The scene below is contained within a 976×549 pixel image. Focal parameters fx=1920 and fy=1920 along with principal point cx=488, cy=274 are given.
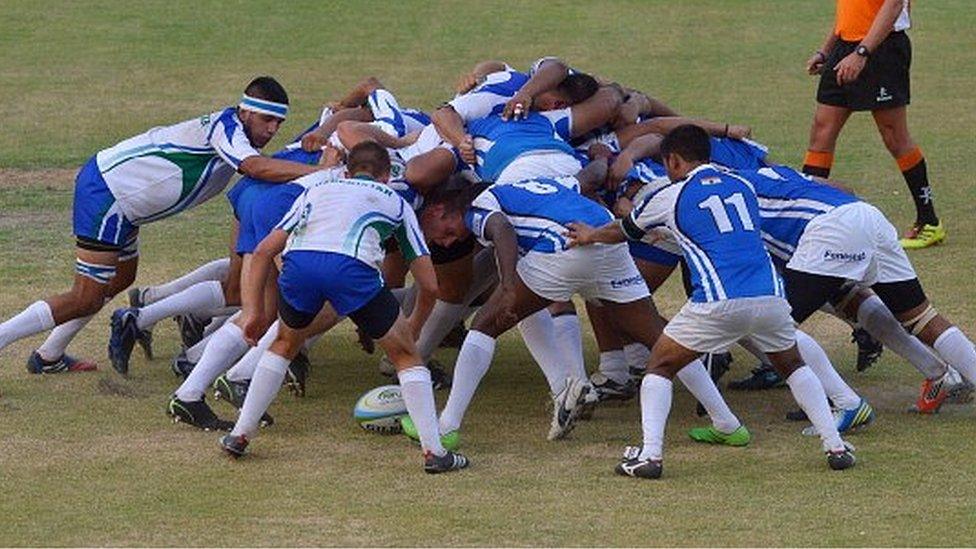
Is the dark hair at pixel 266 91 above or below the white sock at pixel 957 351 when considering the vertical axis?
above

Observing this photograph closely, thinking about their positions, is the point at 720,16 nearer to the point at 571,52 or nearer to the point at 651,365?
the point at 571,52

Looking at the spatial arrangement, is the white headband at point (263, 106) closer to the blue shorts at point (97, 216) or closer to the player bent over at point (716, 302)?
the blue shorts at point (97, 216)

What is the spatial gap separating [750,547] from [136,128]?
13.1 m

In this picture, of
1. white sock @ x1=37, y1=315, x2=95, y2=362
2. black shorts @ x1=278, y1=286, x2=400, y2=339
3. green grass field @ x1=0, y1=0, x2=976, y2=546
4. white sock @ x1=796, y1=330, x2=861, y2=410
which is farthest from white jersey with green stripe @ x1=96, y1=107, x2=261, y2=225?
white sock @ x1=796, y1=330, x2=861, y2=410

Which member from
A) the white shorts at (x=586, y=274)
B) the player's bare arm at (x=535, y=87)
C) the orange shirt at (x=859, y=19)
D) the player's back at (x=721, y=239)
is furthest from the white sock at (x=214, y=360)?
the orange shirt at (x=859, y=19)

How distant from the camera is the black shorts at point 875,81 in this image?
48.3ft

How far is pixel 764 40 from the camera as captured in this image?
78.7ft

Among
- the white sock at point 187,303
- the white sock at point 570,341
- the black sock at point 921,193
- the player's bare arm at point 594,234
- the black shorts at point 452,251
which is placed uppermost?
the player's bare arm at point 594,234

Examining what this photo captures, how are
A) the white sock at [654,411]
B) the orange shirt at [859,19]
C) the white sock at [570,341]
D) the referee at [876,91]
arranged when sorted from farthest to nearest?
1. the orange shirt at [859,19]
2. the referee at [876,91]
3. the white sock at [570,341]
4. the white sock at [654,411]

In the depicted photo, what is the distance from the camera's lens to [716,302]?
370 inches

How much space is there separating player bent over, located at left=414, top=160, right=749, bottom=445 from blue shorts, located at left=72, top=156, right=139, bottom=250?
2378 mm

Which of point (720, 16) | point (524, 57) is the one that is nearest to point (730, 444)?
point (524, 57)

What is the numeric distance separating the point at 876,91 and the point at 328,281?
6.66m

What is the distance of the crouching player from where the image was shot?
9484 mm
